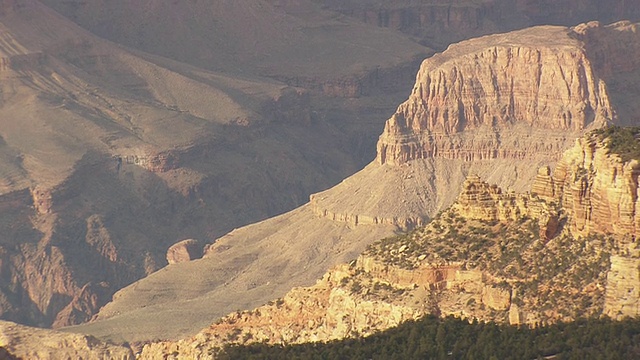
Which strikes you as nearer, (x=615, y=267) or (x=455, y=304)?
(x=615, y=267)

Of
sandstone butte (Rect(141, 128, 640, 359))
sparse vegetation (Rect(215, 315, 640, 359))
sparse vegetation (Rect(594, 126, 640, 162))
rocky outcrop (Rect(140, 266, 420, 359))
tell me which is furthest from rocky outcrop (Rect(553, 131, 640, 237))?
rocky outcrop (Rect(140, 266, 420, 359))

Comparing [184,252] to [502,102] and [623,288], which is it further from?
[623,288]

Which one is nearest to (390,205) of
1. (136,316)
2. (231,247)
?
(231,247)

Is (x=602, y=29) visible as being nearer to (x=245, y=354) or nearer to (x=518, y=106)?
(x=518, y=106)

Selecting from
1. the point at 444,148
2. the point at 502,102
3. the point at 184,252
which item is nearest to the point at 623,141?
the point at 502,102

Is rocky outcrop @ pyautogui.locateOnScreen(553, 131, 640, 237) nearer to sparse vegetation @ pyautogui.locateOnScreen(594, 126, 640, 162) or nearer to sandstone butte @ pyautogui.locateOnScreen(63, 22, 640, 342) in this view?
sparse vegetation @ pyautogui.locateOnScreen(594, 126, 640, 162)

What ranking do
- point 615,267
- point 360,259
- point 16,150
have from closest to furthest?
point 615,267 → point 360,259 → point 16,150

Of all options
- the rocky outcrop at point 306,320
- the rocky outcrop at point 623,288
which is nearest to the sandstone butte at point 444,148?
the rocky outcrop at point 306,320
